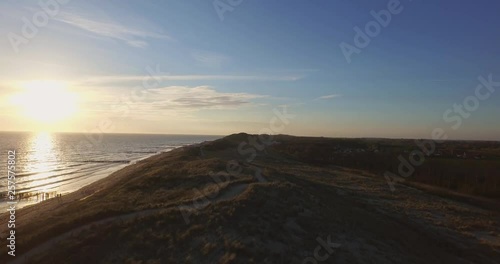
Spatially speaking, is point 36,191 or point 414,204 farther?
point 36,191

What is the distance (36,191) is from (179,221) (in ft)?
126

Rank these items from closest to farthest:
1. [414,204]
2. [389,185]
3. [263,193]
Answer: [263,193] → [414,204] → [389,185]

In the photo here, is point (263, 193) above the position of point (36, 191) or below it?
above

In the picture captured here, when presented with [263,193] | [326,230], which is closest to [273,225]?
[326,230]

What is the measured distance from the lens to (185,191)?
977 inches

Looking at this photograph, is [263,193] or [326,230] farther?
[263,193]

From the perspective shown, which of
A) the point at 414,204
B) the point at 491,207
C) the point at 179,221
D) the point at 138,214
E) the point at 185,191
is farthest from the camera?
the point at 491,207

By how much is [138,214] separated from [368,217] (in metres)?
14.0

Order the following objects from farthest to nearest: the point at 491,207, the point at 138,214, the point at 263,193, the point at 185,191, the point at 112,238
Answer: the point at 491,207 < the point at 185,191 < the point at 263,193 < the point at 138,214 < the point at 112,238

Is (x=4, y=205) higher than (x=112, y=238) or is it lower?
lower

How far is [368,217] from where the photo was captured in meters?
22.9

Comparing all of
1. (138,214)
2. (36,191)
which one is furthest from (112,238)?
(36,191)

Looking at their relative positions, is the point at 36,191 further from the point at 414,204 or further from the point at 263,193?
the point at 414,204

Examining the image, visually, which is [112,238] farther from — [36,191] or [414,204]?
[36,191]
